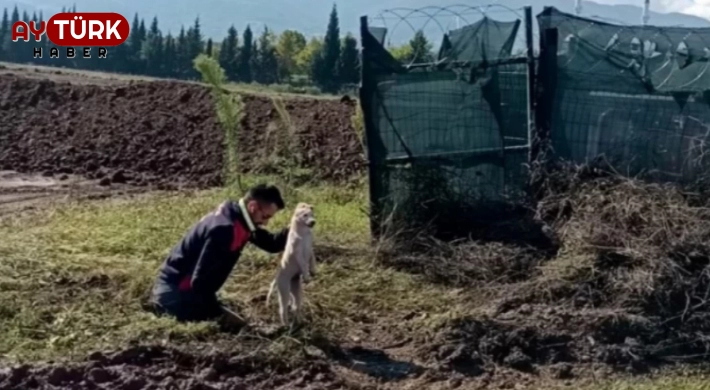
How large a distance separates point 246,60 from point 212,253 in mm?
36106

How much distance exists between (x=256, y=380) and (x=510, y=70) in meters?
4.61

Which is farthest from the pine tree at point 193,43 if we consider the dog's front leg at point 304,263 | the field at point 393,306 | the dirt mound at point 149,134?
the dog's front leg at point 304,263

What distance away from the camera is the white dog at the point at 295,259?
7434 millimetres

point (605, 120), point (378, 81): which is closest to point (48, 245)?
point (378, 81)

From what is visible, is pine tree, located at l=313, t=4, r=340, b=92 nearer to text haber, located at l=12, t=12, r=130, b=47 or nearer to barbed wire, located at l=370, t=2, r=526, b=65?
text haber, located at l=12, t=12, r=130, b=47

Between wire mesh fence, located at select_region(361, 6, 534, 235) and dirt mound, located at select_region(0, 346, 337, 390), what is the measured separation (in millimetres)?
3465

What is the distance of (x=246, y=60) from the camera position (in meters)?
42.9

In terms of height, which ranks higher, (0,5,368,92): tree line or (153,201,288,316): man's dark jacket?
(0,5,368,92): tree line

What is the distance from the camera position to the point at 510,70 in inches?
400

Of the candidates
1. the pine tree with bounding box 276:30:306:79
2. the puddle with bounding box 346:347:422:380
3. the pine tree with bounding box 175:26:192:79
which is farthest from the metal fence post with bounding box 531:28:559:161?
the pine tree with bounding box 175:26:192:79

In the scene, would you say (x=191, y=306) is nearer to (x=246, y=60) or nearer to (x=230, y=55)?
(x=246, y=60)

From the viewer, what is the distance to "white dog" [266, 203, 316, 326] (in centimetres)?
743

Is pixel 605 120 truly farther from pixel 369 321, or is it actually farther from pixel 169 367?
pixel 169 367

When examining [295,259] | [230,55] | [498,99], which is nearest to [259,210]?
[295,259]
